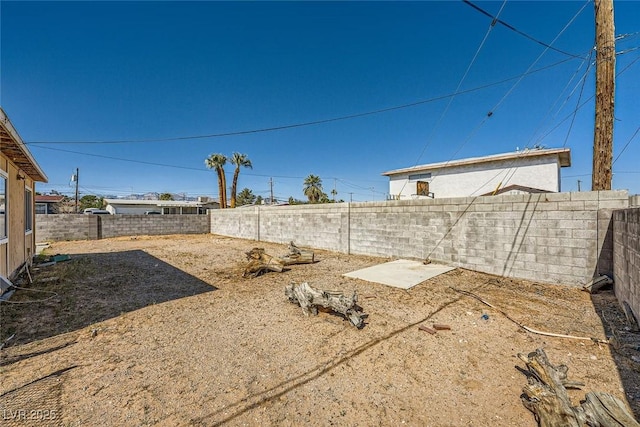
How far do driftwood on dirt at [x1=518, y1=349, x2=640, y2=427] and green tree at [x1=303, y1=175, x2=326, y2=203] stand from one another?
104 feet

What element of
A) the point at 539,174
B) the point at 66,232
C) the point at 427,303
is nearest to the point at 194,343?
the point at 427,303

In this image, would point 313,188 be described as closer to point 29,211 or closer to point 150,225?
point 150,225

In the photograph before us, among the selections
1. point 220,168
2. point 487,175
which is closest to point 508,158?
point 487,175

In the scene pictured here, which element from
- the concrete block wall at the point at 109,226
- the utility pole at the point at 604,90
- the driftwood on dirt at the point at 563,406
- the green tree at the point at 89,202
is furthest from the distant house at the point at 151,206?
the driftwood on dirt at the point at 563,406

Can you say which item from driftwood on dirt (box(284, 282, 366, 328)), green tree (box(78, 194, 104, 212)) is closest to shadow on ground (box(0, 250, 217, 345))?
driftwood on dirt (box(284, 282, 366, 328))

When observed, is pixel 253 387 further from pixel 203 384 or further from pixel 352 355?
pixel 352 355

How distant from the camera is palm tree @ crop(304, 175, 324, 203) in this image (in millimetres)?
34062

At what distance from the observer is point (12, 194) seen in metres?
6.17

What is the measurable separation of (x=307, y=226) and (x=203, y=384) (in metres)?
10.3

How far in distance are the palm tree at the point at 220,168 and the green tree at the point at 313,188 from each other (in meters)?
11.9

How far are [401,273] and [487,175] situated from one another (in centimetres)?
1145

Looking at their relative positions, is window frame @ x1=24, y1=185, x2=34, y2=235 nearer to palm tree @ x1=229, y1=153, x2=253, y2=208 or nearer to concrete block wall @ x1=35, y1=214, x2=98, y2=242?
concrete block wall @ x1=35, y1=214, x2=98, y2=242

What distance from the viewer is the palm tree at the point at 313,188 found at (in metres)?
34.1

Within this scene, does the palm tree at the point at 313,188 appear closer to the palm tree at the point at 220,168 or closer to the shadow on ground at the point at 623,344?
the palm tree at the point at 220,168
